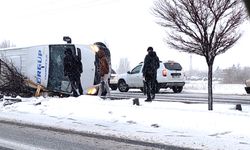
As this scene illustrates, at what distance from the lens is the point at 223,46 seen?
35.2 ft

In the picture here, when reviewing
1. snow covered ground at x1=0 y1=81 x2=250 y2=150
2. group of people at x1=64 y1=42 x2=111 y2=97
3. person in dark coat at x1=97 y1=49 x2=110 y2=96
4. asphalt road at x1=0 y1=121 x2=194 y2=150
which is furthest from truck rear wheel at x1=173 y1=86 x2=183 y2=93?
asphalt road at x1=0 y1=121 x2=194 y2=150

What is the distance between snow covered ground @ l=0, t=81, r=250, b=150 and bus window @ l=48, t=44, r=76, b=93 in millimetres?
1560

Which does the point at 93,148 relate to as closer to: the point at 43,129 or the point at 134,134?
the point at 134,134

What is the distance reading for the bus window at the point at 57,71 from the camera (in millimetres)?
15695

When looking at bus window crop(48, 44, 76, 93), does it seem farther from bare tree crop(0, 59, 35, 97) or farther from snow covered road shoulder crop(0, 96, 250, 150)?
snow covered road shoulder crop(0, 96, 250, 150)

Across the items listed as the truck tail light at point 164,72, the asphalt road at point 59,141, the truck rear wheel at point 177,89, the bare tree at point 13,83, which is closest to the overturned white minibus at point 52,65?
the bare tree at point 13,83

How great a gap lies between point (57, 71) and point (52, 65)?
11.7 inches

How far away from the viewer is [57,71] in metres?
15.7

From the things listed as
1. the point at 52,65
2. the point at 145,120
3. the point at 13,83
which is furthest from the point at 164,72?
the point at 145,120

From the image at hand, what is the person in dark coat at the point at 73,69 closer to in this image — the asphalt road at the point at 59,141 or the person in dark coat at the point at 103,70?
the person in dark coat at the point at 103,70

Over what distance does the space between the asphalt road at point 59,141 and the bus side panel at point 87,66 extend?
20.3 feet

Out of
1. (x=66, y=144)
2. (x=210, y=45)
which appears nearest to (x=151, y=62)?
(x=210, y=45)

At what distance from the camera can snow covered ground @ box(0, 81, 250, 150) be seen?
7.83m

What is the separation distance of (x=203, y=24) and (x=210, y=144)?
13.9 ft
